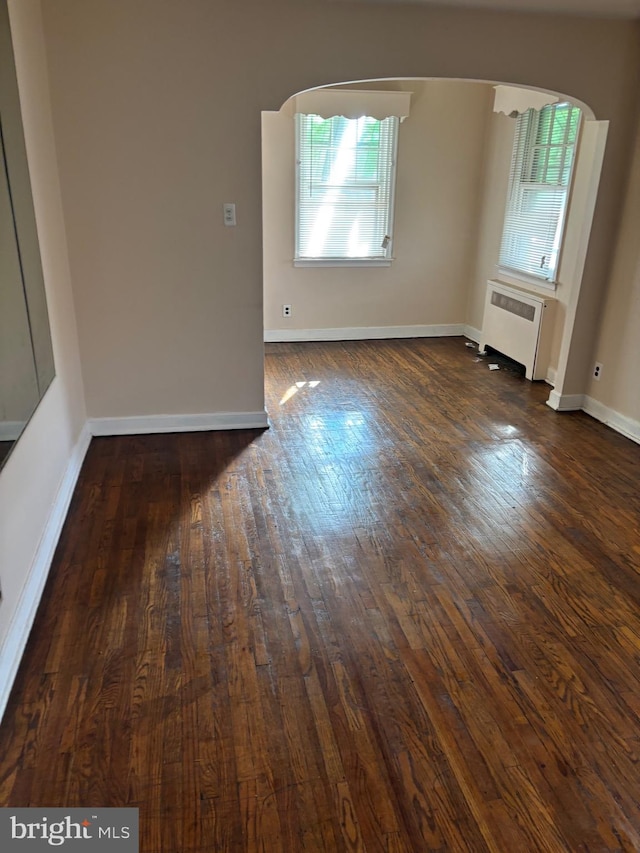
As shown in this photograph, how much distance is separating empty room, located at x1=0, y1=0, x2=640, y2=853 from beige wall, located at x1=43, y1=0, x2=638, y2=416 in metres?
0.02

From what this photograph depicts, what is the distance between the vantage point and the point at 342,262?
6180 millimetres

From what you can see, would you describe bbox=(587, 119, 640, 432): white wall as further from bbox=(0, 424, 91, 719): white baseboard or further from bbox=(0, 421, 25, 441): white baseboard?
bbox=(0, 421, 25, 441): white baseboard

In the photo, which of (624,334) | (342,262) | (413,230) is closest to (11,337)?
(624,334)

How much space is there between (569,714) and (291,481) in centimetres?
186

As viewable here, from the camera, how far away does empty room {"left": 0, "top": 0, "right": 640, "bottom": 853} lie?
179cm

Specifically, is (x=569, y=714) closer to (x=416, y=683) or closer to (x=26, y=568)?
(x=416, y=683)

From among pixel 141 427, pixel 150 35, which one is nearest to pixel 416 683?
pixel 141 427

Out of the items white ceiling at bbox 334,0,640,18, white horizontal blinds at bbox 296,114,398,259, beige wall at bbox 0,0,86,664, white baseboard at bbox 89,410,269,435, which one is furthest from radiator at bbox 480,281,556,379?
beige wall at bbox 0,0,86,664

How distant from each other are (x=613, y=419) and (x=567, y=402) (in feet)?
1.22

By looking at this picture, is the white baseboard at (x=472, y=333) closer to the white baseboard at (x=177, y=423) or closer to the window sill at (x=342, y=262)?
the window sill at (x=342, y=262)

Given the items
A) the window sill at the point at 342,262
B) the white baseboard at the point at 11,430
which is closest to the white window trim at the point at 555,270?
the window sill at the point at 342,262

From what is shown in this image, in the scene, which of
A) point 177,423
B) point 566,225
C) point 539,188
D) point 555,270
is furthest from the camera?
point 539,188

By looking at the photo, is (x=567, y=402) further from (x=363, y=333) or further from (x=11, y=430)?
(x=11, y=430)

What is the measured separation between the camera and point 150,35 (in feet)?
10.9
